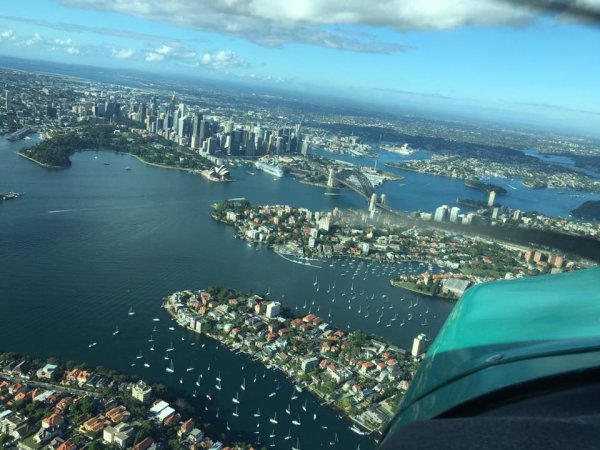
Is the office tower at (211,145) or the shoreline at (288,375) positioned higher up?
the office tower at (211,145)

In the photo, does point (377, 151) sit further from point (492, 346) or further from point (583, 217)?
point (492, 346)

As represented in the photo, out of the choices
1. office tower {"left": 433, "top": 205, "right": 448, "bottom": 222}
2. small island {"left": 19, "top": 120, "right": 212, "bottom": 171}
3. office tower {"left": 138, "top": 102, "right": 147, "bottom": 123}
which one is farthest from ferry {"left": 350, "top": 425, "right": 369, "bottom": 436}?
office tower {"left": 138, "top": 102, "right": 147, "bottom": 123}

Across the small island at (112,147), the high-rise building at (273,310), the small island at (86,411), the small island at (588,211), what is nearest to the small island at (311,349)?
the high-rise building at (273,310)

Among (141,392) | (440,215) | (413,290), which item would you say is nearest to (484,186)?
(413,290)

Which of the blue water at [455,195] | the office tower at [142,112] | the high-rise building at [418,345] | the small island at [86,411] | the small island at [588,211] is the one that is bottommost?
the small island at [86,411]

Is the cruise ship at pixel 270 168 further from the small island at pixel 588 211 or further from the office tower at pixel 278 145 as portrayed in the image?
the small island at pixel 588 211
